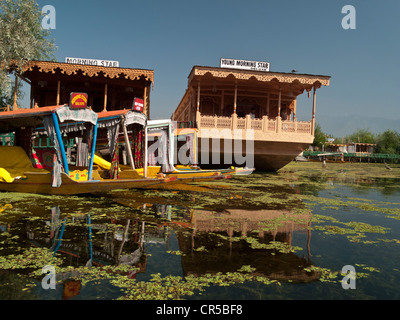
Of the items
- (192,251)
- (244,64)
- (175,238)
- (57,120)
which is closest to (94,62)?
(244,64)

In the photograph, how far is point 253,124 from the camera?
16375mm

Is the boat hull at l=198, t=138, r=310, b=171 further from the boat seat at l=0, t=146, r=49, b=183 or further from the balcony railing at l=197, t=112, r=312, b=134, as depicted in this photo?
the boat seat at l=0, t=146, r=49, b=183

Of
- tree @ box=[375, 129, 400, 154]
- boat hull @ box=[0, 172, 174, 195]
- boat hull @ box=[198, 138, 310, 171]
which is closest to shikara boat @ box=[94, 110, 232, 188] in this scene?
boat hull @ box=[0, 172, 174, 195]

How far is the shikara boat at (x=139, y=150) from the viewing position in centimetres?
871

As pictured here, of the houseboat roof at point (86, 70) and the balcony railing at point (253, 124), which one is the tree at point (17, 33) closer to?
the houseboat roof at point (86, 70)

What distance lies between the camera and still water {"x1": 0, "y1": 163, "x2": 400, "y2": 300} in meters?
2.72

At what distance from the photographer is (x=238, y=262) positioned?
3.40m

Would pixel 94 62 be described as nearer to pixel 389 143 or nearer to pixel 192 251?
pixel 192 251

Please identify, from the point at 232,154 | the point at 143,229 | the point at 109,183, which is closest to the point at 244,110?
the point at 232,154

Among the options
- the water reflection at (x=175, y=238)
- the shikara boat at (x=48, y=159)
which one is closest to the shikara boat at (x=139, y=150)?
the shikara boat at (x=48, y=159)

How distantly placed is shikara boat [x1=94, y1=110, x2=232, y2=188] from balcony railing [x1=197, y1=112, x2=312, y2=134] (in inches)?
185

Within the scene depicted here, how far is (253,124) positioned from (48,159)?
1082 cm
